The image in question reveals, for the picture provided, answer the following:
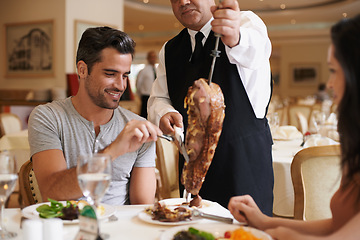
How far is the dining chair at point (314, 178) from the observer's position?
2471mm

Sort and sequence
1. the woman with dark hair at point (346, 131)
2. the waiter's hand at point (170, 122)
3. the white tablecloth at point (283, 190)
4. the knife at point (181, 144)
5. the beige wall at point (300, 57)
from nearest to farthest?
the woman with dark hair at point (346, 131), the knife at point (181, 144), the waiter's hand at point (170, 122), the white tablecloth at point (283, 190), the beige wall at point (300, 57)

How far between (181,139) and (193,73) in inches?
23.0

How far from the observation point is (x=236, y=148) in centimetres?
202

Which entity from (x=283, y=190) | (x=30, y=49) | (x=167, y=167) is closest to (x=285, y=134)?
(x=283, y=190)

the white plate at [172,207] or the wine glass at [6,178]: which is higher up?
the wine glass at [6,178]

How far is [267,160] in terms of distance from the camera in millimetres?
2125

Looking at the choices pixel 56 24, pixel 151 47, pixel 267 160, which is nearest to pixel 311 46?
pixel 151 47

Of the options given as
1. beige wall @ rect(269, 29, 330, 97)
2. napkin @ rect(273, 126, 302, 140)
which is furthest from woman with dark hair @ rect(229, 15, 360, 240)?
beige wall @ rect(269, 29, 330, 97)

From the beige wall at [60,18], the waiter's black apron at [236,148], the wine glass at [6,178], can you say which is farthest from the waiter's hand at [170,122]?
the beige wall at [60,18]

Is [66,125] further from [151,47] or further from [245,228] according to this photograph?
[151,47]

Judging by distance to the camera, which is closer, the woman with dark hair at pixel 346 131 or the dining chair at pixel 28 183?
the woman with dark hair at pixel 346 131

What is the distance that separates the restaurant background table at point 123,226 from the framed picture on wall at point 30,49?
7.44m

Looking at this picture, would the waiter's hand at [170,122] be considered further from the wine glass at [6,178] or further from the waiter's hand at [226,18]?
the wine glass at [6,178]

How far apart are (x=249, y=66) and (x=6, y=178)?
1.00m
